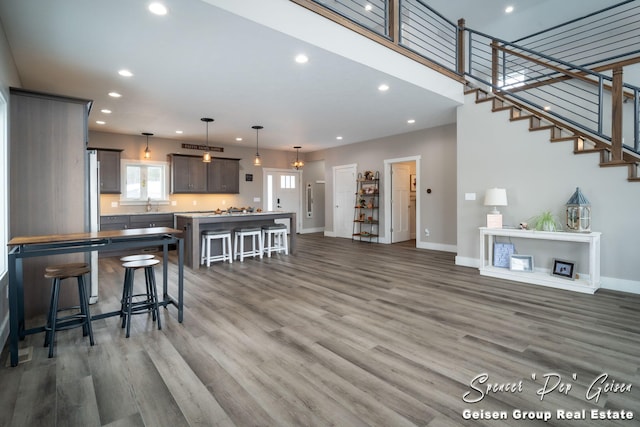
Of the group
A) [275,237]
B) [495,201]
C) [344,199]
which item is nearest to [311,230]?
[344,199]

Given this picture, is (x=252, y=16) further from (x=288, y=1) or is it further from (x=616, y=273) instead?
(x=616, y=273)

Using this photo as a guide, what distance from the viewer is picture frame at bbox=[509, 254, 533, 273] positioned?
183 inches

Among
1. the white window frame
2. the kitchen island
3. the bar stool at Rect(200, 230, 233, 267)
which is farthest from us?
the white window frame

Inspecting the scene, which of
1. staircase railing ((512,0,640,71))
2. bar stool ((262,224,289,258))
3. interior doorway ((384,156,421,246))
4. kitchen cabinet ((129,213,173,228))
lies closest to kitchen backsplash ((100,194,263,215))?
kitchen cabinet ((129,213,173,228))

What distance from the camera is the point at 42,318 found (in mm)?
3201

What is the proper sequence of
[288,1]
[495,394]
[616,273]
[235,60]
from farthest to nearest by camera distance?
[616,273] < [235,60] < [288,1] < [495,394]

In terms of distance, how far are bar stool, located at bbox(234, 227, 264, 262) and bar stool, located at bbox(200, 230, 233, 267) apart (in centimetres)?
18

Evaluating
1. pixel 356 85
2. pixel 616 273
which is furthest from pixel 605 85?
pixel 356 85

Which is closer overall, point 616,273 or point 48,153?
point 48,153

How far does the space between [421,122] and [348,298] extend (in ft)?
15.1

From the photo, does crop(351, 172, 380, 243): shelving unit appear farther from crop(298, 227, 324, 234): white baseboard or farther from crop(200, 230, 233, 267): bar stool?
crop(200, 230, 233, 267): bar stool

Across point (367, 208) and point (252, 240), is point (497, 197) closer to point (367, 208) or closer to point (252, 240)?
point (367, 208)

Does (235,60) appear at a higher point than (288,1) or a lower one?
lower

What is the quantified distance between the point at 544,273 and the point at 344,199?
563cm
